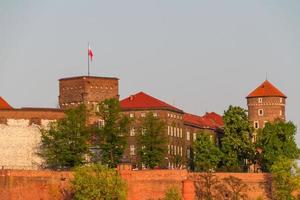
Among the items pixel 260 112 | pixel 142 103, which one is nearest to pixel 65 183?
pixel 142 103

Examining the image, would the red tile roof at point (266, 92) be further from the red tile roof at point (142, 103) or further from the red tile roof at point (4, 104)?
the red tile roof at point (4, 104)

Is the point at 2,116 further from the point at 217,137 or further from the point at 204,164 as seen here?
the point at 217,137

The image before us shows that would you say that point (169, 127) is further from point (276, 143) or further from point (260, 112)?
point (260, 112)

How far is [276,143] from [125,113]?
1122 cm

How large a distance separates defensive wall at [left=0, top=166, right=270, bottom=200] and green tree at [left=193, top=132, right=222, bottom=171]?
32.0 feet

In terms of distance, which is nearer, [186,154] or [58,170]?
[58,170]

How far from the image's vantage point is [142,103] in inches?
4210

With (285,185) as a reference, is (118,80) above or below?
above

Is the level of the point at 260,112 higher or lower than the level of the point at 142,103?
higher

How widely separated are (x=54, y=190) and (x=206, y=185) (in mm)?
9062

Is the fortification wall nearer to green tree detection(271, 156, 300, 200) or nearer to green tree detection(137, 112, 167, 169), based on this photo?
green tree detection(137, 112, 167, 169)

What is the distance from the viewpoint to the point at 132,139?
10406cm

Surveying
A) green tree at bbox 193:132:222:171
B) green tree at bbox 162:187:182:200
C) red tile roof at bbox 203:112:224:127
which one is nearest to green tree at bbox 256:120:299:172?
green tree at bbox 193:132:222:171

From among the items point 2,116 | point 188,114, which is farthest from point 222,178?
point 188,114
